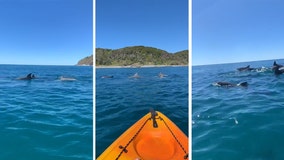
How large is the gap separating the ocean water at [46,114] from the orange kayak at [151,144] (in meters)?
0.44

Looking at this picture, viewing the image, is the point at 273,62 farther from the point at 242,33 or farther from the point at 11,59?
the point at 11,59

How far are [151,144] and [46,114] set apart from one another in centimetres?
116

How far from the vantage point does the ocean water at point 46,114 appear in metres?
3.02

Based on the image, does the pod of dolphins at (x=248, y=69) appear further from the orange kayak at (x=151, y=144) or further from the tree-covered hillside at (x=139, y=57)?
the tree-covered hillside at (x=139, y=57)

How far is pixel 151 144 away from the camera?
2848mm

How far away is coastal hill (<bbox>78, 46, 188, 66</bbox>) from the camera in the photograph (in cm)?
432

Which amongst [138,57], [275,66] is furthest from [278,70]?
[138,57]

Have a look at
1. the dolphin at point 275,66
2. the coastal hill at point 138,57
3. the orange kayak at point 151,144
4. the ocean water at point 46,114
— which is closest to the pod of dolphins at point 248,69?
the dolphin at point 275,66

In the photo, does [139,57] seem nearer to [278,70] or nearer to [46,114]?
[46,114]

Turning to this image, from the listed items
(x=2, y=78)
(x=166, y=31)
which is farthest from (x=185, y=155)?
(x=166, y=31)

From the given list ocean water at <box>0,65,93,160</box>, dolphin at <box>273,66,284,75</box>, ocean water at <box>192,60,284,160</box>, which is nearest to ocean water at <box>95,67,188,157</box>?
ocean water at <box>0,65,93,160</box>

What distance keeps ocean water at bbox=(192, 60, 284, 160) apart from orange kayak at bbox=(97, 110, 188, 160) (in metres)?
0.24

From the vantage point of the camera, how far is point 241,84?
3252 mm

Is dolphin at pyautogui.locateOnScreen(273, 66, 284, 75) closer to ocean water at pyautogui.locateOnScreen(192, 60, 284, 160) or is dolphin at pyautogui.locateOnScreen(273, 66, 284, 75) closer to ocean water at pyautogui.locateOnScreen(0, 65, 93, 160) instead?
ocean water at pyautogui.locateOnScreen(192, 60, 284, 160)
